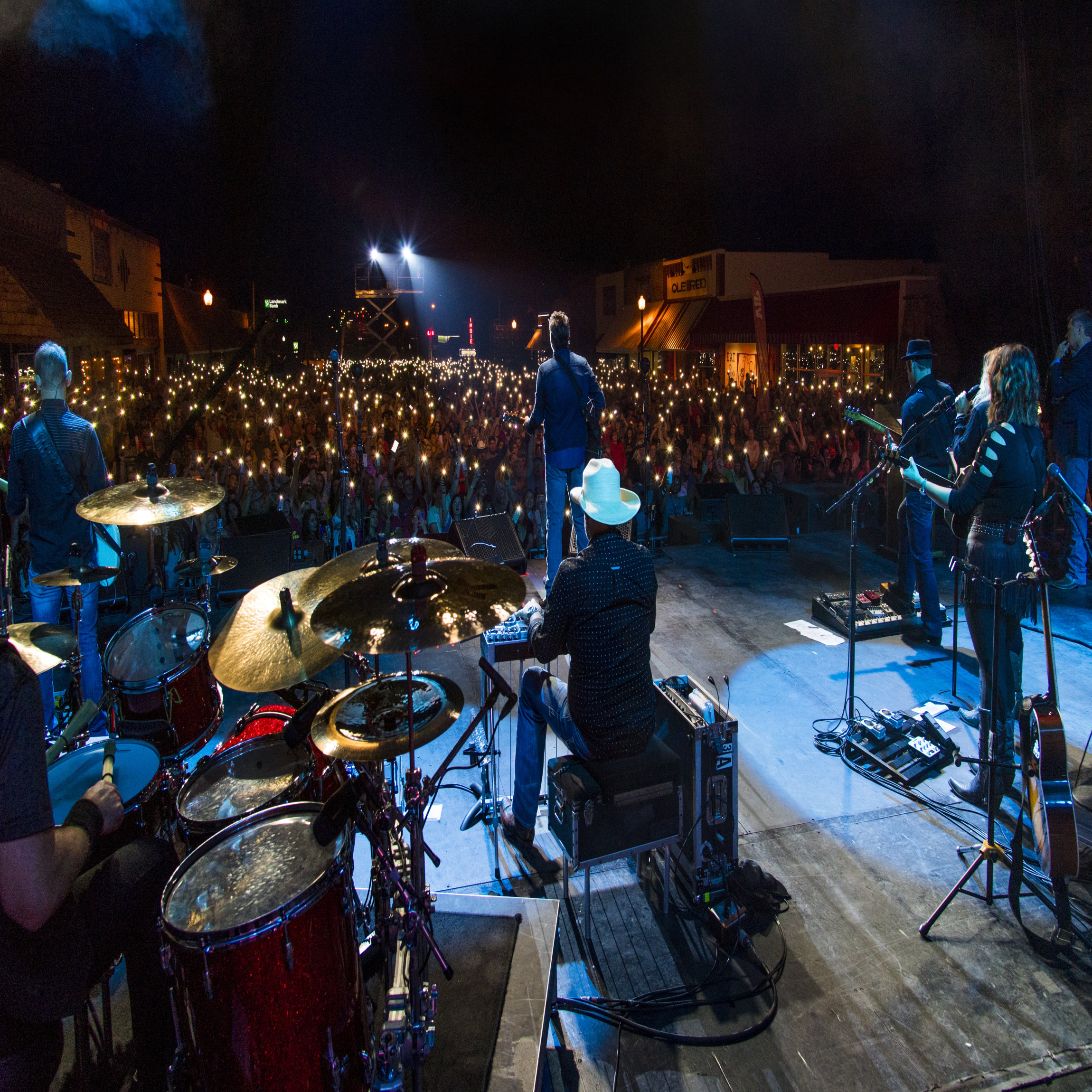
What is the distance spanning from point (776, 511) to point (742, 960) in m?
6.99

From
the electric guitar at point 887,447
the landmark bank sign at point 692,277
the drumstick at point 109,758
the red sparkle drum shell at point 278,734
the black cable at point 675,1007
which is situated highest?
the landmark bank sign at point 692,277

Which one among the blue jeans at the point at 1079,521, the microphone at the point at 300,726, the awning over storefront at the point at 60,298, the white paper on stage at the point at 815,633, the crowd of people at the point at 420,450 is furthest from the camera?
the awning over storefront at the point at 60,298

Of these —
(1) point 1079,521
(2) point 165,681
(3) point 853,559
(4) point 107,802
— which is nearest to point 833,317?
(1) point 1079,521

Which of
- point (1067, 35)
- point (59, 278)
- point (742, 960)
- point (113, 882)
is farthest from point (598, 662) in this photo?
point (59, 278)

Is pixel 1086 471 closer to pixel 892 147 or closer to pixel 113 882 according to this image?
pixel 113 882

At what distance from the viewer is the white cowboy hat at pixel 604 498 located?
335 cm

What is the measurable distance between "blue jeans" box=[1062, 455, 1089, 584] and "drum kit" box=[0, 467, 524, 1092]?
6.27 m

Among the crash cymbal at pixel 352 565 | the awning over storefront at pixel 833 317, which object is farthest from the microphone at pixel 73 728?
the awning over storefront at pixel 833 317

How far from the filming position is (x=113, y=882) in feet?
7.64

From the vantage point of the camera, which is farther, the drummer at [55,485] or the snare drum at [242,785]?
the drummer at [55,485]

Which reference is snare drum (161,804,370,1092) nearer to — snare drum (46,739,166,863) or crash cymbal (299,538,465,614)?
snare drum (46,739,166,863)

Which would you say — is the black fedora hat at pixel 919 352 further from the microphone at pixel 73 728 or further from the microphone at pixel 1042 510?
the microphone at pixel 73 728

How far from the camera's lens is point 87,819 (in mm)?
2166

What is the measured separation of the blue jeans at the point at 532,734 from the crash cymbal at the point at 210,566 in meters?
2.06
